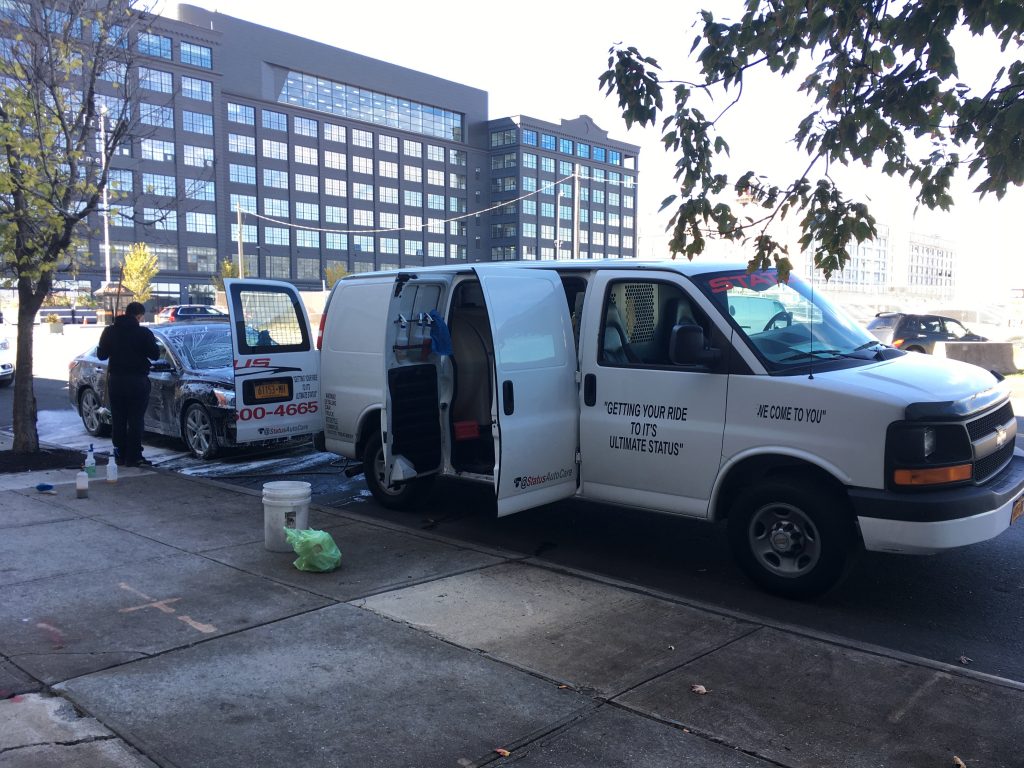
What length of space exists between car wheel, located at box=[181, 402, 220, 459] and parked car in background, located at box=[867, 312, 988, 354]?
16.8 m

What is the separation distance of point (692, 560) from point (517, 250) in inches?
3844

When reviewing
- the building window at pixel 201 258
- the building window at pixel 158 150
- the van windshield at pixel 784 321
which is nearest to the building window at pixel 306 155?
the building window at pixel 201 258

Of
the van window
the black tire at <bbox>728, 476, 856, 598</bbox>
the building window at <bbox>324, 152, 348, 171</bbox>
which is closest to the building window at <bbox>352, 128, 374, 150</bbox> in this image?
the building window at <bbox>324, 152, 348, 171</bbox>

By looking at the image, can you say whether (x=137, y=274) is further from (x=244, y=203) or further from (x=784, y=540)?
(x=784, y=540)

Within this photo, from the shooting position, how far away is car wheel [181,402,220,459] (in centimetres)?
1020

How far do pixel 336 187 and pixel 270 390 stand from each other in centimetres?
8749

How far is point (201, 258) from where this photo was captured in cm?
8044

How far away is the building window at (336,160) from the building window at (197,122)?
1453 cm

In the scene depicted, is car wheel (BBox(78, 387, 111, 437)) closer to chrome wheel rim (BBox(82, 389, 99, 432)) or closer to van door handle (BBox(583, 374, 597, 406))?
chrome wheel rim (BBox(82, 389, 99, 432))

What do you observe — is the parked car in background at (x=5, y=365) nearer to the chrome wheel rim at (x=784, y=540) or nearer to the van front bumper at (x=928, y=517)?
the chrome wheel rim at (x=784, y=540)

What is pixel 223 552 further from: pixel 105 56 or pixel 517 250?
pixel 517 250

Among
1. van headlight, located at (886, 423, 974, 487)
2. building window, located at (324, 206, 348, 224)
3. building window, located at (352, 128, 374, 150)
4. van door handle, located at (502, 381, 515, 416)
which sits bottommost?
van headlight, located at (886, 423, 974, 487)

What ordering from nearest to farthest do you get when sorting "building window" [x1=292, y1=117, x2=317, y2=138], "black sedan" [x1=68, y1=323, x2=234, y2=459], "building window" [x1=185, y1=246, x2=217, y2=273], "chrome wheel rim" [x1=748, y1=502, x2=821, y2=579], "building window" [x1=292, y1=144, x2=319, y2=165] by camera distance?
"chrome wheel rim" [x1=748, y1=502, x2=821, y2=579] → "black sedan" [x1=68, y1=323, x2=234, y2=459] → "building window" [x1=185, y1=246, x2=217, y2=273] → "building window" [x1=292, y1=117, x2=317, y2=138] → "building window" [x1=292, y1=144, x2=319, y2=165]

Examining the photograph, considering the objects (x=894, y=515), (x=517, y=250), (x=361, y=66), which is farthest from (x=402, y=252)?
(x=894, y=515)
